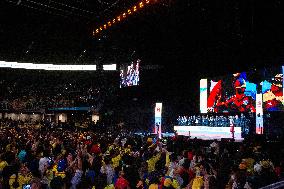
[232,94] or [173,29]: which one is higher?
[173,29]

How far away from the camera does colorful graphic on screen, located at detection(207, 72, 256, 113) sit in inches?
661

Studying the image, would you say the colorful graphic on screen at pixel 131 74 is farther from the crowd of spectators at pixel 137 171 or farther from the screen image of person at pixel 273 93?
the crowd of spectators at pixel 137 171

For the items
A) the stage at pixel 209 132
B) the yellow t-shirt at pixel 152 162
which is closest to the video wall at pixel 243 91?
the stage at pixel 209 132

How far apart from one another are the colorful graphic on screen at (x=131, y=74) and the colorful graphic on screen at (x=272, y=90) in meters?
8.80

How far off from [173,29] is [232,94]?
4927 mm

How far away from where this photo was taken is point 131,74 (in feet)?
75.6

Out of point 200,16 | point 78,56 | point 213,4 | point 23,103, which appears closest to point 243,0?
point 213,4

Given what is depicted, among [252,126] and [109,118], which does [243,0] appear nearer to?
[252,126]

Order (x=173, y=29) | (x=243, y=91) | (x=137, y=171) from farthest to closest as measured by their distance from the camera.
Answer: (x=243, y=91), (x=173, y=29), (x=137, y=171)

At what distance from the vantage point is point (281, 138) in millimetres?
14086

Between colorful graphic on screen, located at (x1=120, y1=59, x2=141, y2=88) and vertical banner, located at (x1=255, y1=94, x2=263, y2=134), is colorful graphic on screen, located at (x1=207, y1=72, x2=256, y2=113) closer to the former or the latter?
vertical banner, located at (x1=255, y1=94, x2=263, y2=134)

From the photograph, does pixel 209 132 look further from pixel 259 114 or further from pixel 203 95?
pixel 259 114

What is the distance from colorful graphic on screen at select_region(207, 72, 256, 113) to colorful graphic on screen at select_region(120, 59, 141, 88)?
539 cm

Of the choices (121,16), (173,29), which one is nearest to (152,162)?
(121,16)
